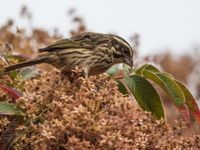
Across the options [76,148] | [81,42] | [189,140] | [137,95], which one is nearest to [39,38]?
[81,42]

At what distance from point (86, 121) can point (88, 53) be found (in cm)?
193

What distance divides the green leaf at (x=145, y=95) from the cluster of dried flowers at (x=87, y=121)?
0.49 meters

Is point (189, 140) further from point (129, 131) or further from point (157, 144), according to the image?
point (129, 131)

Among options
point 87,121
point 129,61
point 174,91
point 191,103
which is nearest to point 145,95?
point 174,91

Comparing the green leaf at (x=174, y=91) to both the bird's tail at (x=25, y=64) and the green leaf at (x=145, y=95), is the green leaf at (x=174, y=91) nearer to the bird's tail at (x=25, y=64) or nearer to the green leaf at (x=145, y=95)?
the green leaf at (x=145, y=95)

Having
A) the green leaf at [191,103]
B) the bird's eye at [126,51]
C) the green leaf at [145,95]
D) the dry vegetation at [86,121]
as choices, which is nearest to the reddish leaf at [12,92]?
the dry vegetation at [86,121]

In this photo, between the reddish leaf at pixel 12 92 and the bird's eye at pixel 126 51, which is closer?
the reddish leaf at pixel 12 92

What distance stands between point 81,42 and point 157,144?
1687 mm

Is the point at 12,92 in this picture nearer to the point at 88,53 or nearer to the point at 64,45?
the point at 64,45

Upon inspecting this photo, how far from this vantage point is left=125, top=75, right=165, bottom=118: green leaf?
404 centimetres

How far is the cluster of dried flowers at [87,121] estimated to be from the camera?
116 inches

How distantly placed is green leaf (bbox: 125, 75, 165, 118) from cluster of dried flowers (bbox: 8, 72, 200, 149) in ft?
1.59

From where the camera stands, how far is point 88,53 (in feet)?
15.9

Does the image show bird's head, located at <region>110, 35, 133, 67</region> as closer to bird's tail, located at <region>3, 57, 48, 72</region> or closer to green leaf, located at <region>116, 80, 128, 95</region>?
bird's tail, located at <region>3, 57, 48, 72</region>
